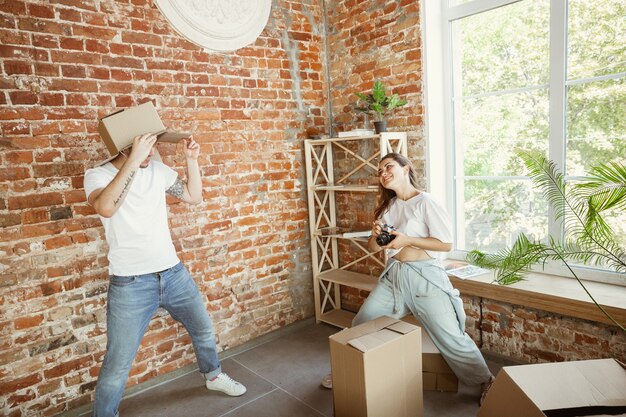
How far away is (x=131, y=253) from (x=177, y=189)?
1.82 ft

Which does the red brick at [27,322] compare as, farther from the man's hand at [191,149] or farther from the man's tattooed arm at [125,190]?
the man's hand at [191,149]

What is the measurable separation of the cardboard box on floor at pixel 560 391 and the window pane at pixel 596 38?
1872 mm

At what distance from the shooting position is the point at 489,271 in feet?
11.0

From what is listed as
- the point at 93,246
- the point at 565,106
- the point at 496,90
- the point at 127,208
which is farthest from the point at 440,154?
the point at 93,246

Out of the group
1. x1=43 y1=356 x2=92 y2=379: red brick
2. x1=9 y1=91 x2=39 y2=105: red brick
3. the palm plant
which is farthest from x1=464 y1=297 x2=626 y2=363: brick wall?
x1=9 y1=91 x2=39 y2=105: red brick

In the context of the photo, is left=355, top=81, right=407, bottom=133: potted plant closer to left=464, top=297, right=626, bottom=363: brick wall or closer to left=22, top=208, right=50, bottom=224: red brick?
left=464, top=297, right=626, bottom=363: brick wall

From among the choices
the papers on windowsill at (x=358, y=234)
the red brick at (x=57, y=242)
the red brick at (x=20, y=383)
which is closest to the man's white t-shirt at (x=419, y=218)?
the papers on windowsill at (x=358, y=234)

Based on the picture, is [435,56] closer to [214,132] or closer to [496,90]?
[496,90]

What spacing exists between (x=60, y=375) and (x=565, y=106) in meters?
3.85

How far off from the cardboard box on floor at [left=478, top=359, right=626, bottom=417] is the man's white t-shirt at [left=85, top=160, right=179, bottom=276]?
1976mm

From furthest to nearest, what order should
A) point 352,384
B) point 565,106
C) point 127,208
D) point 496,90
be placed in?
point 496,90 < point 565,106 < point 127,208 < point 352,384

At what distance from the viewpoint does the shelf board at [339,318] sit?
395 cm

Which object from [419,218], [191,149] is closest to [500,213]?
[419,218]

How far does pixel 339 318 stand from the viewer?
409 cm
